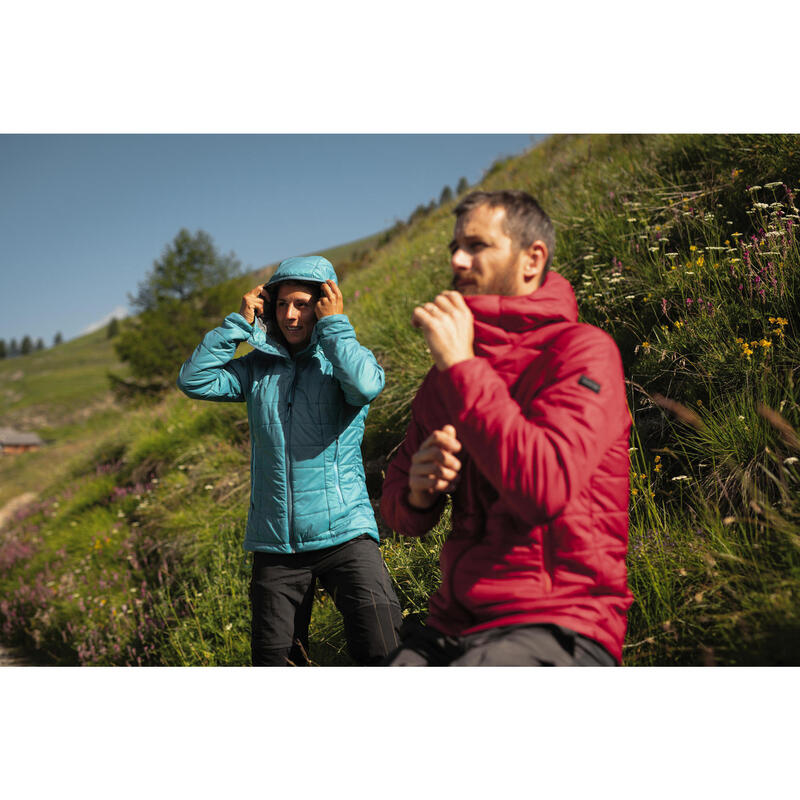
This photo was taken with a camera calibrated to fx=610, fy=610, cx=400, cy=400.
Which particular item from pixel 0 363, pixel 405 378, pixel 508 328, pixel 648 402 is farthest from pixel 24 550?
pixel 0 363

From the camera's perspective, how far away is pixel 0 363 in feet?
367

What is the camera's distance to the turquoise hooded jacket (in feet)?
8.90

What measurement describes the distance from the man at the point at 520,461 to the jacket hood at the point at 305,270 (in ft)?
4.16

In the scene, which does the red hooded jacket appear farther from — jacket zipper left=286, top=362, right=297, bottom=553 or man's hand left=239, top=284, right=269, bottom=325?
man's hand left=239, top=284, right=269, bottom=325

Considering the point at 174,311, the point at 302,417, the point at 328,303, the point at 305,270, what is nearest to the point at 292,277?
the point at 305,270

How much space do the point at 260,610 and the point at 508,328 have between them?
1811 millimetres

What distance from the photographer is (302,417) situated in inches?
112

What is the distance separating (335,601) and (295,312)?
53.1 inches

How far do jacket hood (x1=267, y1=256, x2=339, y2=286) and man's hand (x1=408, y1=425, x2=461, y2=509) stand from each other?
4.94 feet

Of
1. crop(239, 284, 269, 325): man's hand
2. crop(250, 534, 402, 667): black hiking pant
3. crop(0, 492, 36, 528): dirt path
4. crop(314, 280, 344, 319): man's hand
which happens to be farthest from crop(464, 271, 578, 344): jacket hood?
crop(0, 492, 36, 528): dirt path

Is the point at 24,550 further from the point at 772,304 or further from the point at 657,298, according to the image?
the point at 772,304

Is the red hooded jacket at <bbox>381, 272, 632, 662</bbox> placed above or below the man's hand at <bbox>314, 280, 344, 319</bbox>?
below

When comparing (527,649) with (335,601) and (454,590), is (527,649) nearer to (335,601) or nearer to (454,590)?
(454,590)

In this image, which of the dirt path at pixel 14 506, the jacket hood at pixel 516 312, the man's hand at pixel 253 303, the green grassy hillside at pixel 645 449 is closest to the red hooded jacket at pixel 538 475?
the jacket hood at pixel 516 312
